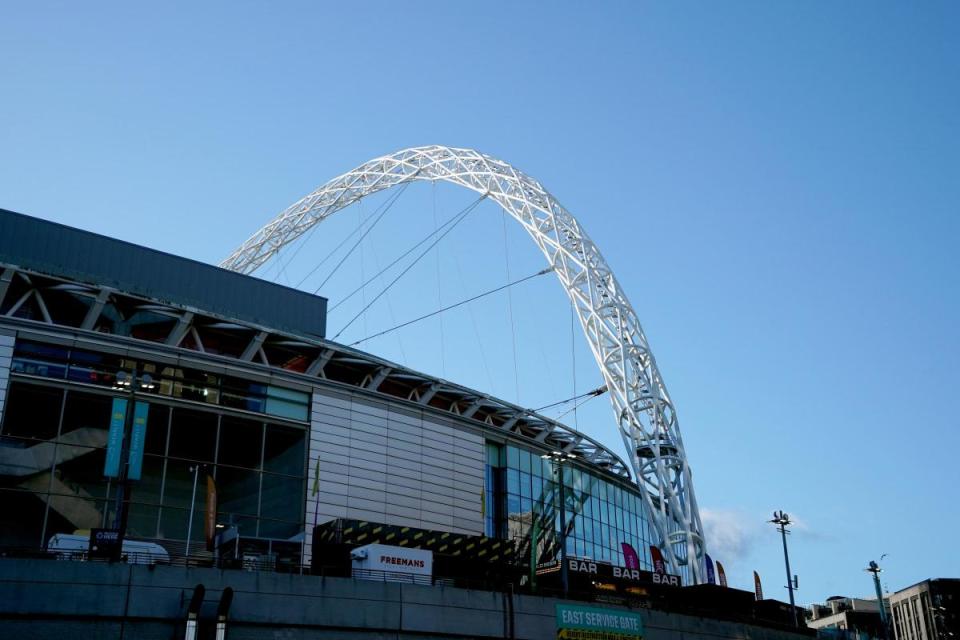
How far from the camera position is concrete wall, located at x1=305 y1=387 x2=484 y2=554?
52.5m

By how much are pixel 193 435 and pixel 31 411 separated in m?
8.06

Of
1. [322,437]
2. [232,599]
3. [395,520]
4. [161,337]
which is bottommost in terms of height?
[232,599]

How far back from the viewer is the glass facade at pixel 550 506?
202ft

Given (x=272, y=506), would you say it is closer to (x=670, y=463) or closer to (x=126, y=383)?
(x=126, y=383)

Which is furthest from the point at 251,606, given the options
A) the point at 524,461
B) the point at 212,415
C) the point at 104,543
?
the point at 524,461

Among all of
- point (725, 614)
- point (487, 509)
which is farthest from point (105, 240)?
point (725, 614)

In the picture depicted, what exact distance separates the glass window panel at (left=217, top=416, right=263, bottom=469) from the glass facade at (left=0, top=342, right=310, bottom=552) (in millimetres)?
54

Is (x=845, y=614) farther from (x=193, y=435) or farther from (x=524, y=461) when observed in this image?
(x=193, y=435)

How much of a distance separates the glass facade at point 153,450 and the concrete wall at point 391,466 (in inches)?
48.8

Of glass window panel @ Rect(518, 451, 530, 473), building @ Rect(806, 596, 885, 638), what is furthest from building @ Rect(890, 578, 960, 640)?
glass window panel @ Rect(518, 451, 530, 473)

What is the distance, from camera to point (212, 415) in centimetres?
5072

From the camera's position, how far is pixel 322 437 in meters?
53.1

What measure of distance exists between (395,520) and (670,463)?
18778mm

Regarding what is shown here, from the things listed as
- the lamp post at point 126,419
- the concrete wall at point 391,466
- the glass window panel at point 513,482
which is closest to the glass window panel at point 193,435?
the lamp post at point 126,419
